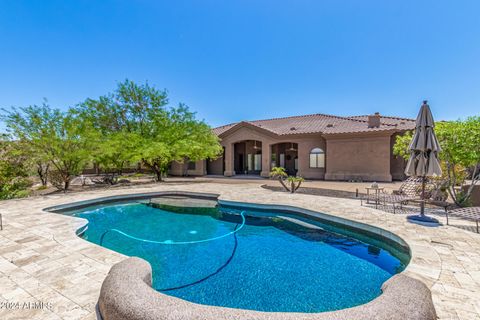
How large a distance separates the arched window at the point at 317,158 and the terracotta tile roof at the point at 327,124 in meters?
1.89

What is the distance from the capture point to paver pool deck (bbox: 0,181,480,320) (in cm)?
305

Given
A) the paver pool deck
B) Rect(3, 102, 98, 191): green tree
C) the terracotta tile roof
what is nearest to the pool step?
the paver pool deck

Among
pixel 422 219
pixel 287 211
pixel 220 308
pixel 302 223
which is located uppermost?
pixel 220 308

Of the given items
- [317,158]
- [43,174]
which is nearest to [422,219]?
[317,158]

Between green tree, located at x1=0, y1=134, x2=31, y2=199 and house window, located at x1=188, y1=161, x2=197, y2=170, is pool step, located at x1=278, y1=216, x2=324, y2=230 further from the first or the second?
house window, located at x1=188, y1=161, x2=197, y2=170

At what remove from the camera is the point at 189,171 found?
27141 mm

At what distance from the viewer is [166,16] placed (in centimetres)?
1353

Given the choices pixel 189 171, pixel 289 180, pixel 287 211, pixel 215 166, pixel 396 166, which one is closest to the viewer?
pixel 287 211

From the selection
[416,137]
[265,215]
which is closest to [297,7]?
[416,137]

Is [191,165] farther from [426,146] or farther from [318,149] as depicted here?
[426,146]

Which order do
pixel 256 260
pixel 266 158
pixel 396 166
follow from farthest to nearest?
pixel 266 158 → pixel 396 166 → pixel 256 260

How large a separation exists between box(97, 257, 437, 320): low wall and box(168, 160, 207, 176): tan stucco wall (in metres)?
23.6

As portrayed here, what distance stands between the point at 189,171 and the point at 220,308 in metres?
25.6

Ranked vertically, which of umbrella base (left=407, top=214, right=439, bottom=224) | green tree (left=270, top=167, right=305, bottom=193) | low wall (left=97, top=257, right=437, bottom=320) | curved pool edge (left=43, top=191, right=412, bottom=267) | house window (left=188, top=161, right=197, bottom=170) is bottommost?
curved pool edge (left=43, top=191, right=412, bottom=267)
